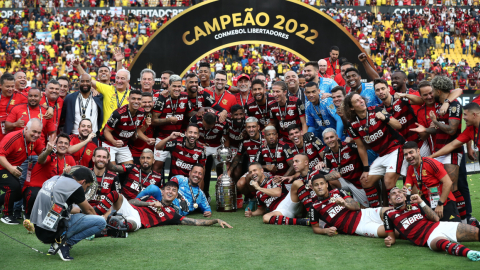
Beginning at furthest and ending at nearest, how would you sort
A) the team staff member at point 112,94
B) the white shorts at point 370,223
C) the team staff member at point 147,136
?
the team staff member at point 112,94, the team staff member at point 147,136, the white shorts at point 370,223

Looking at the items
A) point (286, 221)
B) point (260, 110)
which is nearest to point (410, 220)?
point (286, 221)

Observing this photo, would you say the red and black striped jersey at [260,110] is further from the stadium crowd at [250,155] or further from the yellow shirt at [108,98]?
the yellow shirt at [108,98]

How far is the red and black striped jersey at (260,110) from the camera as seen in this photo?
8312 millimetres

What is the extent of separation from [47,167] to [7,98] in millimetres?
1853

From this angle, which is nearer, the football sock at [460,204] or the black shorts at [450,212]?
the black shorts at [450,212]

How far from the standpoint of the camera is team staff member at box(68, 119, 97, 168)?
7207mm

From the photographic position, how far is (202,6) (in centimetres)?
1105

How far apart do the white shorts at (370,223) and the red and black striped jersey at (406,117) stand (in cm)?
152

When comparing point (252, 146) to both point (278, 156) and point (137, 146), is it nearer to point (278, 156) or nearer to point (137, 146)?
point (278, 156)

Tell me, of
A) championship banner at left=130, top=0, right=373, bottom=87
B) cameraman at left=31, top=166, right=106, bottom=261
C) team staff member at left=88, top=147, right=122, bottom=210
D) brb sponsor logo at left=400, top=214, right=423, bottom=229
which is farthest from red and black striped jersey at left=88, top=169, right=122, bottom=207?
championship banner at left=130, top=0, right=373, bottom=87

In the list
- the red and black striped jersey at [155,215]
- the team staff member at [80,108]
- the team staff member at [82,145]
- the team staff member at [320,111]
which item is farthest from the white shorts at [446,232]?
the team staff member at [80,108]

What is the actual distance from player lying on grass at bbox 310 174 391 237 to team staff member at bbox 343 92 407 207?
0.85 meters

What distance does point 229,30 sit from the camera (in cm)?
1109

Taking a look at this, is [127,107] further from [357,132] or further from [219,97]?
[357,132]
